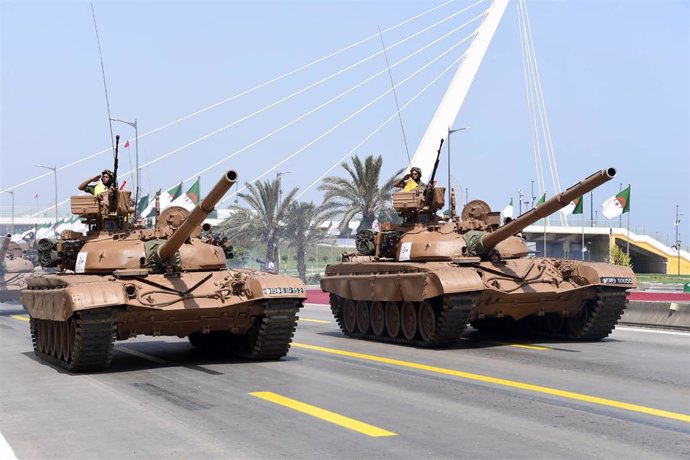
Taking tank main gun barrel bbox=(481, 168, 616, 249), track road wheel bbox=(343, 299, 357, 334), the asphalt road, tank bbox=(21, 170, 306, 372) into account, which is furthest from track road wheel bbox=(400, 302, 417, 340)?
tank bbox=(21, 170, 306, 372)

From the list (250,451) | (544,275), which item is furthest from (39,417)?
(544,275)

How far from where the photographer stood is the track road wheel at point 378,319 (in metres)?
22.4

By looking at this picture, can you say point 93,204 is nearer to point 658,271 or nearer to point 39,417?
point 39,417

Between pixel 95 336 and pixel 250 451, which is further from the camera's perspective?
pixel 95 336

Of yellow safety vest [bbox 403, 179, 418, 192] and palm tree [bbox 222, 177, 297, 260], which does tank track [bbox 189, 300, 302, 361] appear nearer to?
yellow safety vest [bbox 403, 179, 418, 192]

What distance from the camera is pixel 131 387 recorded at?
14133 millimetres

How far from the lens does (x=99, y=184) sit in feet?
66.0

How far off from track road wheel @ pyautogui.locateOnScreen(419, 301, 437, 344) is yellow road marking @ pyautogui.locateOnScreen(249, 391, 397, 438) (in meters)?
7.07

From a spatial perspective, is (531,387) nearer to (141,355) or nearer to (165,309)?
(165,309)

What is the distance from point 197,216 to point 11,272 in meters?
27.9

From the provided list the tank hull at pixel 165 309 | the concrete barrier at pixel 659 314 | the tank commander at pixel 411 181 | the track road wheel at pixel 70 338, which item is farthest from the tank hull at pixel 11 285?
the track road wheel at pixel 70 338

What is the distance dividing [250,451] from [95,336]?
7240 mm

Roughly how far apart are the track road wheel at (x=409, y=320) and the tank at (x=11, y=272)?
2407cm

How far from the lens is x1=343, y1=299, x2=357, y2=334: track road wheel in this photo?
2394 cm
